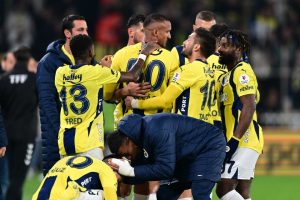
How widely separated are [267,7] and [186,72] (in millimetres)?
13965

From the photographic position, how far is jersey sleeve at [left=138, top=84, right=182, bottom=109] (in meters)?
10.8

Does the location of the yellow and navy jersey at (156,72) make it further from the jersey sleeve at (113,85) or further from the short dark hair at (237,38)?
the short dark hair at (237,38)

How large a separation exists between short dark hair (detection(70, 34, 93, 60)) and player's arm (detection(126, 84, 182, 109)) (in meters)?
0.84

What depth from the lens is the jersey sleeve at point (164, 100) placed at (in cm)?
1078

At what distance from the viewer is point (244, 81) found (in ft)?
36.0

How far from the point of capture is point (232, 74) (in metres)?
11.1

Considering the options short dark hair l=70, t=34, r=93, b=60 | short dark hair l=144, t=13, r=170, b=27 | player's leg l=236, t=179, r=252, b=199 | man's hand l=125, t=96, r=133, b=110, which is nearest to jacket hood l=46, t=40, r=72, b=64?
man's hand l=125, t=96, r=133, b=110

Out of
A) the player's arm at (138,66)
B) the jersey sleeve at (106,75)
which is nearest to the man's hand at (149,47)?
the player's arm at (138,66)

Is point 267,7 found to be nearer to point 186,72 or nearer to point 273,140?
point 273,140

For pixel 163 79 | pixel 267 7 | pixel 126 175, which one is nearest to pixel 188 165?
pixel 126 175

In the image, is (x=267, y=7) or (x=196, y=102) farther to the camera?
(x=267, y=7)

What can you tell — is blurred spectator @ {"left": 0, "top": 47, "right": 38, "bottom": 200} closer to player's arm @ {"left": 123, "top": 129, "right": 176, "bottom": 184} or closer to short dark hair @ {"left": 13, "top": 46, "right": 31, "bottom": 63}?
short dark hair @ {"left": 13, "top": 46, "right": 31, "bottom": 63}

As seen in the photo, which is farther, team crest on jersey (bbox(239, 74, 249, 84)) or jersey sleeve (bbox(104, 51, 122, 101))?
jersey sleeve (bbox(104, 51, 122, 101))

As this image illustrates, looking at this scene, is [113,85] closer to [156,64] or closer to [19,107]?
[156,64]
